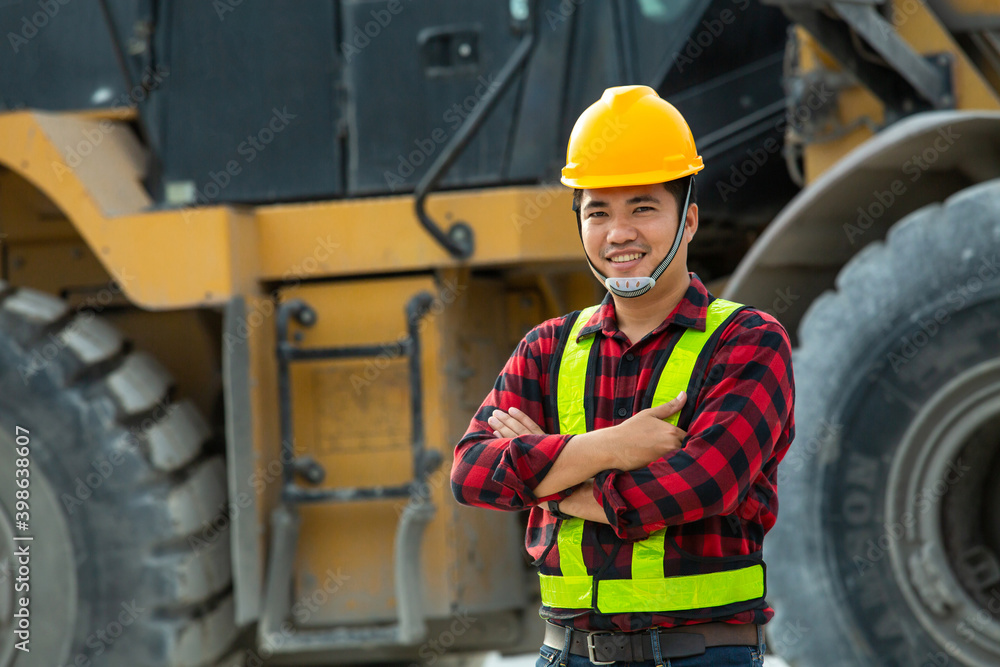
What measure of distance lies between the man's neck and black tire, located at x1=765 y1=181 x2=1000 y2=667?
1234 millimetres

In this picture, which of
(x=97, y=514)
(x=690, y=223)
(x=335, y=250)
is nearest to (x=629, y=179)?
(x=690, y=223)

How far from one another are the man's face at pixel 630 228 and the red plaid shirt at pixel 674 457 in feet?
0.32

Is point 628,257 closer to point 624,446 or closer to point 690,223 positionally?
point 690,223

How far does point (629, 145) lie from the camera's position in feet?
6.20

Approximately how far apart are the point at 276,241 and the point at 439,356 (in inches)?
27.2

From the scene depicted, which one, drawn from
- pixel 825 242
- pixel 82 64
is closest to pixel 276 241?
pixel 82 64

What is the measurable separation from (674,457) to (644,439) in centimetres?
5

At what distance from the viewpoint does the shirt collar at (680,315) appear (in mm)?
1892

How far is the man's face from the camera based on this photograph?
1901 mm

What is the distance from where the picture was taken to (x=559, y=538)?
6.20 ft
